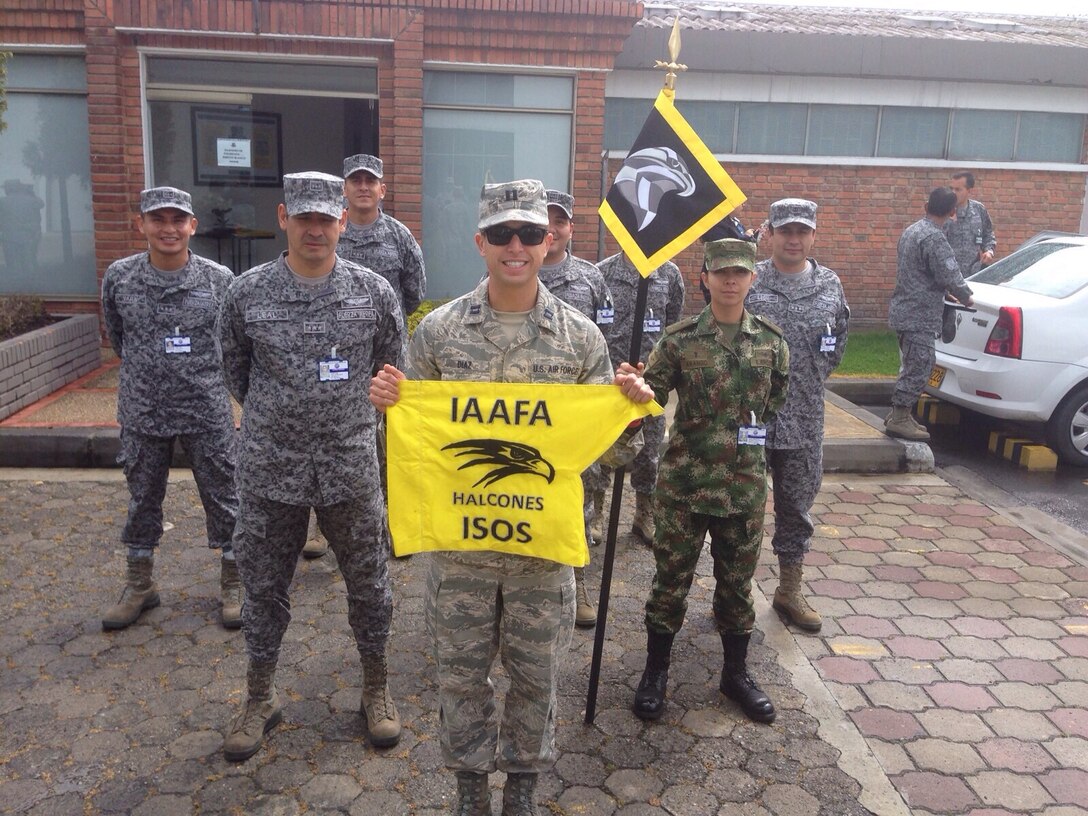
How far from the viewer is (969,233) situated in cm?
1044

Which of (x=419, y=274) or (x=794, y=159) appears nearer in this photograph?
(x=419, y=274)

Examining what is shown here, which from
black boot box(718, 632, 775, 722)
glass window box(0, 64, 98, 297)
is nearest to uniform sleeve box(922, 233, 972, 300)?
black boot box(718, 632, 775, 722)

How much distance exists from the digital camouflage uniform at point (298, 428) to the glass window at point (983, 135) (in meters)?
11.4

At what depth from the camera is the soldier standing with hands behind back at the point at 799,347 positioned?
186 inches

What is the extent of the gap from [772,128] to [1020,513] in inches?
280

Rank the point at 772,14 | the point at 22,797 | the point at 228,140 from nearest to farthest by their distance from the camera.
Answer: the point at 22,797 → the point at 228,140 → the point at 772,14

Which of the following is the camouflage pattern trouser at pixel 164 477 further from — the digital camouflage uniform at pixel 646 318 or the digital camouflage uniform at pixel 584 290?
the digital camouflage uniform at pixel 646 318

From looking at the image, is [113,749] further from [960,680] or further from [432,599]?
[960,680]

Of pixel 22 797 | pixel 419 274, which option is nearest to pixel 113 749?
pixel 22 797

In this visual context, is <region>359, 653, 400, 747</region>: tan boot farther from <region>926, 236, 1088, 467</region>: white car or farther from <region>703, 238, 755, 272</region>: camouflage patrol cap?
<region>926, 236, 1088, 467</region>: white car

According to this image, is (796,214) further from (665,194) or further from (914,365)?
(914,365)

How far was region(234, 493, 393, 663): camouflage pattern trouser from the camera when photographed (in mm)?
3682

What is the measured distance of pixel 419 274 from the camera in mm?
5895

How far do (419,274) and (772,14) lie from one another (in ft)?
35.0
